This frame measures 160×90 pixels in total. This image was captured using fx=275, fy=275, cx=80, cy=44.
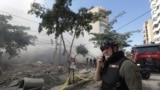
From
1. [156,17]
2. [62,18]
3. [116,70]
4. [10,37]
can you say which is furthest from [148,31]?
[116,70]

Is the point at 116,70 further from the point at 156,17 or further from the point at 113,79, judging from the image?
the point at 156,17

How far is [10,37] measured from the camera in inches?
1730

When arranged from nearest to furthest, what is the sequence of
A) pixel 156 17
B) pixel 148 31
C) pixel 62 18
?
pixel 62 18, pixel 156 17, pixel 148 31

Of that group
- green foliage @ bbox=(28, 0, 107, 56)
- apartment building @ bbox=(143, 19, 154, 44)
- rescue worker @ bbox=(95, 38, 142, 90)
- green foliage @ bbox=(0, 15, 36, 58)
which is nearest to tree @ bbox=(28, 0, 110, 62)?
green foliage @ bbox=(28, 0, 107, 56)

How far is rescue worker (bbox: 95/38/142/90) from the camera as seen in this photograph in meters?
3.19

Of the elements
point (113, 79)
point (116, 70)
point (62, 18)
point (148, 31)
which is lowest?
point (113, 79)

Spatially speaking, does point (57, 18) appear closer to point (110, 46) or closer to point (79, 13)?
point (79, 13)

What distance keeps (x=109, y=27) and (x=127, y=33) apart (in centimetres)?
303

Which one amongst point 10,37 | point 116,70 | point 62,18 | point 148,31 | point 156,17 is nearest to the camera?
point 116,70

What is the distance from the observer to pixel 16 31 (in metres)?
45.6

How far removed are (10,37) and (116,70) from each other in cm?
4221

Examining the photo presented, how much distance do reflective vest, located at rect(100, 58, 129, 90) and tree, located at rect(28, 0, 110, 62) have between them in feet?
61.6

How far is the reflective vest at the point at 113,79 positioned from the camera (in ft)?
10.9

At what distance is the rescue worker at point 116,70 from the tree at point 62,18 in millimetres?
18620
